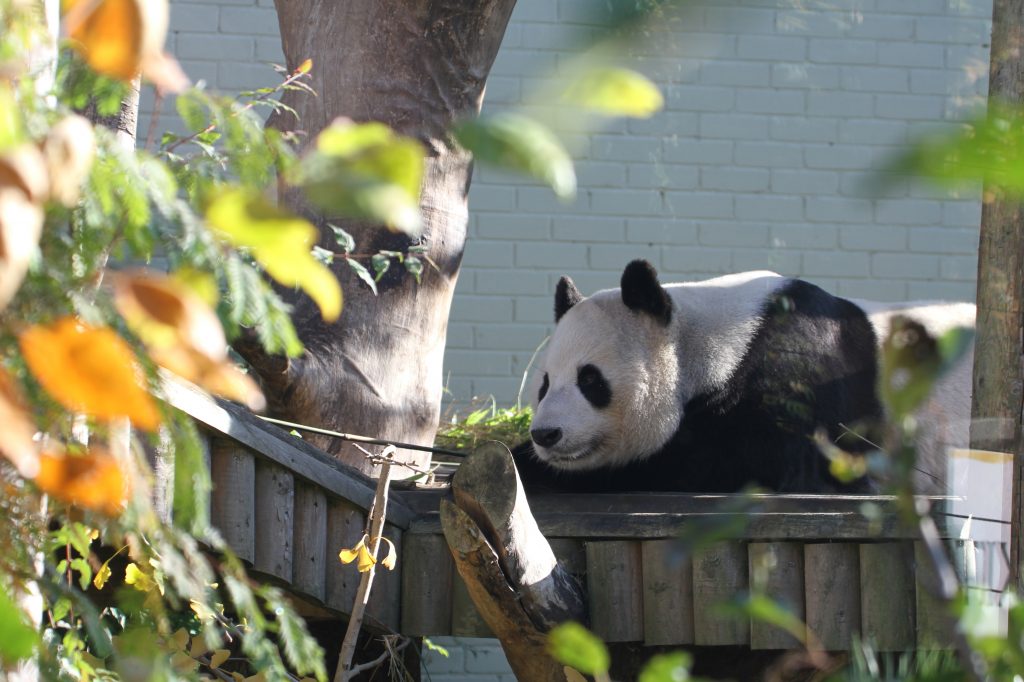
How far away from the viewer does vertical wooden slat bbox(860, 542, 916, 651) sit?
8.16 feet

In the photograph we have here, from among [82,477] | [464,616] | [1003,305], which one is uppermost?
[1003,305]

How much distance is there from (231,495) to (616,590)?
33.3 inches

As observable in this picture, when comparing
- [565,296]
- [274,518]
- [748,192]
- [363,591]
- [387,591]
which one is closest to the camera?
[363,591]

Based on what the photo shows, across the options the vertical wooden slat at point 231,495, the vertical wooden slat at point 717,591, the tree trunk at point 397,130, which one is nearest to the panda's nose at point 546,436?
the tree trunk at point 397,130

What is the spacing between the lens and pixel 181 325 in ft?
1.86

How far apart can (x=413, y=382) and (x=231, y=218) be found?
3.00 meters

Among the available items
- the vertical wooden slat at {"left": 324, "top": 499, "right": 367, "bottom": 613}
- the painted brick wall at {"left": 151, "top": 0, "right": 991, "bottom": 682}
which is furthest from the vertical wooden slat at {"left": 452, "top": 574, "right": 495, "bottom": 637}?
the painted brick wall at {"left": 151, "top": 0, "right": 991, "bottom": 682}

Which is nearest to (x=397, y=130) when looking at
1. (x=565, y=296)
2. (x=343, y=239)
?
(x=343, y=239)

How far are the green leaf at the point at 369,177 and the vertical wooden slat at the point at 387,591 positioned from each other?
2.13 meters

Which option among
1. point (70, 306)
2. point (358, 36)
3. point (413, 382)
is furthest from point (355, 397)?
point (70, 306)

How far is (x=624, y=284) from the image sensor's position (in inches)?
134

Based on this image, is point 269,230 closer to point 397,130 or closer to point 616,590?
point 616,590

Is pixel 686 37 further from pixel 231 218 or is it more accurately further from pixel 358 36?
pixel 358 36

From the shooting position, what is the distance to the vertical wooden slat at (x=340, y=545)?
2697 mm
